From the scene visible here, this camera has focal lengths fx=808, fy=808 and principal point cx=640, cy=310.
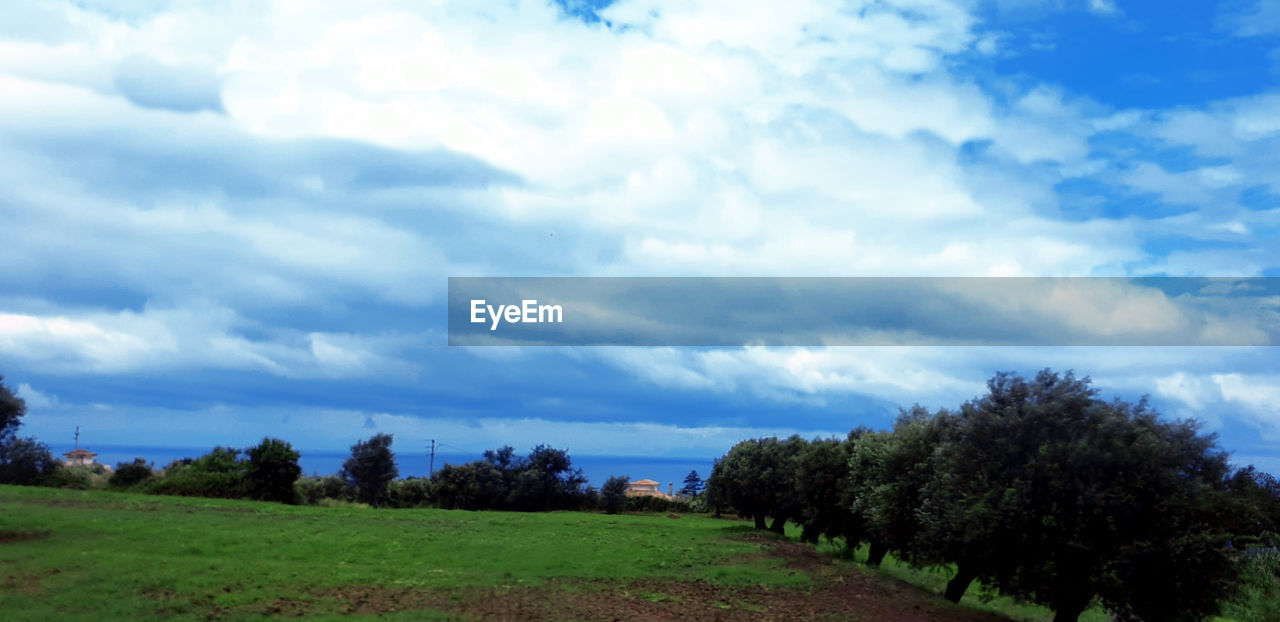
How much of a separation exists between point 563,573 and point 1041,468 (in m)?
15.0

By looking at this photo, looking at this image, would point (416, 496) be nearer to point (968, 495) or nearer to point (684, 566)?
point (684, 566)

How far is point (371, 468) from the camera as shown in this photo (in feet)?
251

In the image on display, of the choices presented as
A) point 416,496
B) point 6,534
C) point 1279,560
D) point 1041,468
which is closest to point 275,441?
point 416,496

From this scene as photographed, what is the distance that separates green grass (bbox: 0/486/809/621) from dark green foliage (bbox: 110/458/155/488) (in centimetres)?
1772

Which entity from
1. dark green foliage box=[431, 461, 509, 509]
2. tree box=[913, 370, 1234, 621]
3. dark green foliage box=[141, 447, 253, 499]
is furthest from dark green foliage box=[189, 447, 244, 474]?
tree box=[913, 370, 1234, 621]

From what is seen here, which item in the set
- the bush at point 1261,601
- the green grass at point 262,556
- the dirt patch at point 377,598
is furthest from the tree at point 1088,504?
the bush at point 1261,601

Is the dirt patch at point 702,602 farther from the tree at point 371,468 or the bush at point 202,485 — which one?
the tree at point 371,468

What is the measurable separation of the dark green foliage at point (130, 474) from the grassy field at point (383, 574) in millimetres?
24394

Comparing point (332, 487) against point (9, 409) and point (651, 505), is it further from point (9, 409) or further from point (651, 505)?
point (9, 409)

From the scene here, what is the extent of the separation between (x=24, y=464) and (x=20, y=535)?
40076 mm

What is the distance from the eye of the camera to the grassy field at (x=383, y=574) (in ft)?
62.1

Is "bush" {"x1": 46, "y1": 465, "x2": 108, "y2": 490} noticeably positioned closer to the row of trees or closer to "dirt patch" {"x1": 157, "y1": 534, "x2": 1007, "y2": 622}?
"dirt patch" {"x1": 157, "y1": 534, "x2": 1007, "y2": 622}

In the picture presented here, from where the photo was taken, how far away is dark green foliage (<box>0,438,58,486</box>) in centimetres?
5788

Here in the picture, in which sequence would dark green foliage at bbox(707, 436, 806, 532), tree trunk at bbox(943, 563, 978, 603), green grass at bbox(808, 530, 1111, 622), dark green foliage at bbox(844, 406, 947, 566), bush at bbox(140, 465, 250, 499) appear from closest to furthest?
1. dark green foliage at bbox(844, 406, 947, 566)
2. tree trunk at bbox(943, 563, 978, 603)
3. green grass at bbox(808, 530, 1111, 622)
4. dark green foliage at bbox(707, 436, 806, 532)
5. bush at bbox(140, 465, 250, 499)
